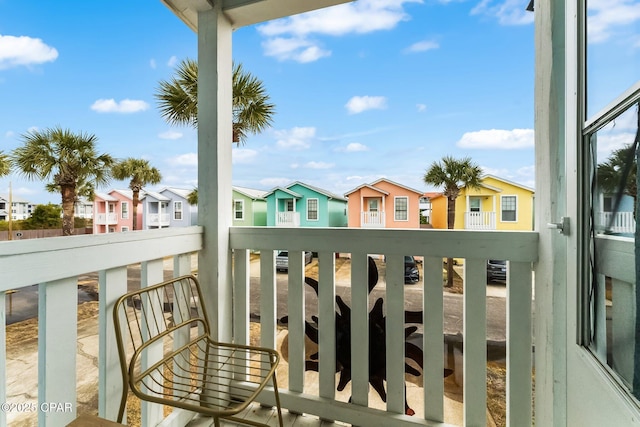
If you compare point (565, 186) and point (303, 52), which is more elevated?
point (303, 52)

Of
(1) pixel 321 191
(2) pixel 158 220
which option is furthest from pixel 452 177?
(2) pixel 158 220

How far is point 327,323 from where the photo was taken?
1444 millimetres

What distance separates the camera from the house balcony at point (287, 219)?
5.06 ft

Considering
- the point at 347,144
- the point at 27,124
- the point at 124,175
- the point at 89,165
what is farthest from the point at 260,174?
the point at 27,124

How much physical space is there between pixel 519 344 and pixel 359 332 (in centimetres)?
67

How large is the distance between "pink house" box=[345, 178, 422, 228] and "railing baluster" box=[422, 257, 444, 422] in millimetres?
226

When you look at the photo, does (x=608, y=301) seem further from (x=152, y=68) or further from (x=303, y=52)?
(x=152, y=68)

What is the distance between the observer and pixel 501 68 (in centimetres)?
131

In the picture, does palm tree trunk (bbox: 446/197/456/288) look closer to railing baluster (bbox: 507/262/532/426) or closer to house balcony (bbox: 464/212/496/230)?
house balcony (bbox: 464/212/496/230)

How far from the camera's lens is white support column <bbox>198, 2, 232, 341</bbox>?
1486mm

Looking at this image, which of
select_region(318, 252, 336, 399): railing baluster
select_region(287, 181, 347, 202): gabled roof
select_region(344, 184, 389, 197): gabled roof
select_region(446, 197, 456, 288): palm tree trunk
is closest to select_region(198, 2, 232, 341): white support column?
select_region(287, 181, 347, 202): gabled roof

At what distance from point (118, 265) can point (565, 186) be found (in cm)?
160

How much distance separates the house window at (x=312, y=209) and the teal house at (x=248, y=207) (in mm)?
262

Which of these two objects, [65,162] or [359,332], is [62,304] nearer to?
[65,162]
